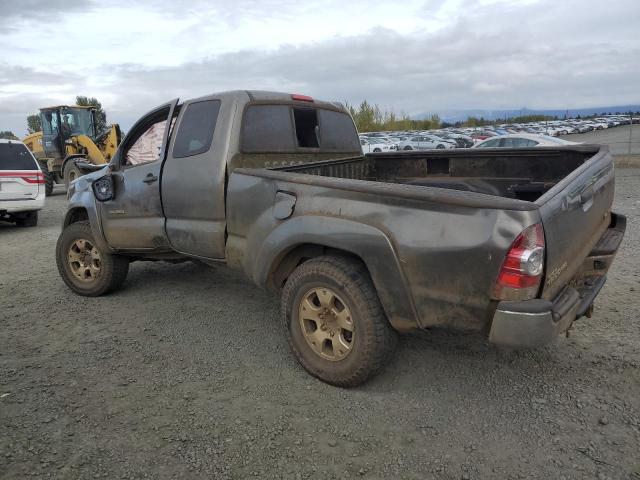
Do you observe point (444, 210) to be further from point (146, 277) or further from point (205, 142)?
point (146, 277)

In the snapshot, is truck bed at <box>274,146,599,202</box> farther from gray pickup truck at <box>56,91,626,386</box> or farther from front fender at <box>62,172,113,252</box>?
front fender at <box>62,172,113,252</box>

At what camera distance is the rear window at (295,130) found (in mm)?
4078

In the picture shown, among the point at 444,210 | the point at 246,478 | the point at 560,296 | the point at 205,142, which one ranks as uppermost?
the point at 205,142

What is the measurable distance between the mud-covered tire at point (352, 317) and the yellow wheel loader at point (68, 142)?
572 inches

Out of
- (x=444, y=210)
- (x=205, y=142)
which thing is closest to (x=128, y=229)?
(x=205, y=142)

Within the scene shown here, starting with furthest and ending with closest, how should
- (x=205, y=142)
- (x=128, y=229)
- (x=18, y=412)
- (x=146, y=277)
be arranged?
(x=146, y=277) < (x=128, y=229) < (x=205, y=142) < (x=18, y=412)

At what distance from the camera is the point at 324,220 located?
3076mm

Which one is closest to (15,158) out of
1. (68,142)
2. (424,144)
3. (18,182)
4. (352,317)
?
(18,182)

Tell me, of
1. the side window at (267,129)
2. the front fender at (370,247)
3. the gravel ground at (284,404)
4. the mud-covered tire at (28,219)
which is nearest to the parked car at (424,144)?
the mud-covered tire at (28,219)

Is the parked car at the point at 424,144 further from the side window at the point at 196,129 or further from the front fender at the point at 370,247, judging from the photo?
the front fender at the point at 370,247

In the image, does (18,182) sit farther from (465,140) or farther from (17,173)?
(465,140)

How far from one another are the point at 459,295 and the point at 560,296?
2.07ft

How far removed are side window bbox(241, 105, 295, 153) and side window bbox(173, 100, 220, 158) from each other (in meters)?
0.27

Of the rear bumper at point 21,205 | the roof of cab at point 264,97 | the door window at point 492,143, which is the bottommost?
the rear bumper at point 21,205
